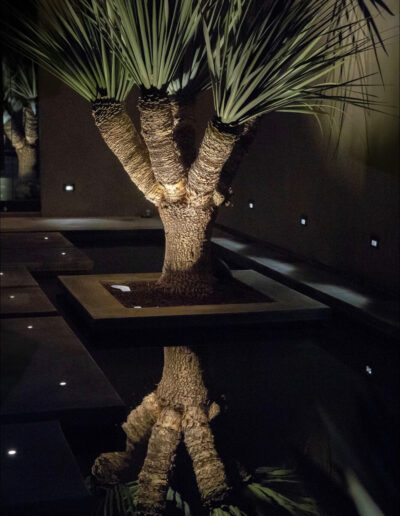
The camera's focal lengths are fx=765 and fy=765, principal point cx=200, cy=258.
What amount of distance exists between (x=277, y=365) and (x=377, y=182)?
2676 millimetres

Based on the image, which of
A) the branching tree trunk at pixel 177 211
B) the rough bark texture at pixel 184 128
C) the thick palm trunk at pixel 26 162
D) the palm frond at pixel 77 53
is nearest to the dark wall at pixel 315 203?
the branching tree trunk at pixel 177 211

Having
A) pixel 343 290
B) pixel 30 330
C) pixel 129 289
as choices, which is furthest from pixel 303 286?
pixel 30 330

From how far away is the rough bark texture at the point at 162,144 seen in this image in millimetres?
5945

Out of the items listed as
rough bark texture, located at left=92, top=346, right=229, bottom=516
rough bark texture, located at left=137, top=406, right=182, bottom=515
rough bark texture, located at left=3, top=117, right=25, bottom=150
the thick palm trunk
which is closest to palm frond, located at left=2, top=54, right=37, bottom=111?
rough bark texture, located at left=3, top=117, right=25, bottom=150

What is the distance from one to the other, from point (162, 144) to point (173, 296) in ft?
4.31

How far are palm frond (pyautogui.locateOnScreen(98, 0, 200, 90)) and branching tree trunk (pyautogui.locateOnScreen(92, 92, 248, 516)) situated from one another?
0.78ft

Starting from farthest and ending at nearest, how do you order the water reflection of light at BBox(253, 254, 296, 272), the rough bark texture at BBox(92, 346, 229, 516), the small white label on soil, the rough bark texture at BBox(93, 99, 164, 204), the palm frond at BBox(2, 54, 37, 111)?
the palm frond at BBox(2, 54, 37, 111), the water reflection of light at BBox(253, 254, 296, 272), the small white label on soil, the rough bark texture at BBox(93, 99, 164, 204), the rough bark texture at BBox(92, 346, 229, 516)

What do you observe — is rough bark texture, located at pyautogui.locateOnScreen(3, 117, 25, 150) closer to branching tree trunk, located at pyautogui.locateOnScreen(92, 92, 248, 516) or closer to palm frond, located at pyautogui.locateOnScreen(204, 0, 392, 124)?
branching tree trunk, located at pyautogui.locateOnScreen(92, 92, 248, 516)

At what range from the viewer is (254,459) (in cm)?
356

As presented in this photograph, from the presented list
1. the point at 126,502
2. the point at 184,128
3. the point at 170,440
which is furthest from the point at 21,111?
the point at 126,502

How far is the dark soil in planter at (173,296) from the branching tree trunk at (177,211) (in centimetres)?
8

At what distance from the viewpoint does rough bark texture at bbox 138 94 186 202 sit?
595 centimetres

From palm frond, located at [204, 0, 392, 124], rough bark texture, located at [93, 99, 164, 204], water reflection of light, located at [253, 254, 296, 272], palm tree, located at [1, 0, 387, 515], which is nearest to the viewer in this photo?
palm tree, located at [1, 0, 387, 515]

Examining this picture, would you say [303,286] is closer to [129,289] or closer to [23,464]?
[129,289]
